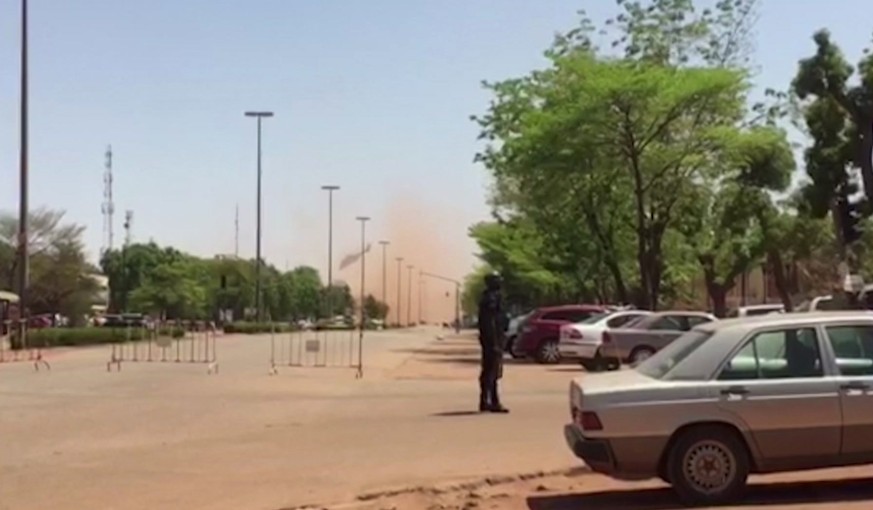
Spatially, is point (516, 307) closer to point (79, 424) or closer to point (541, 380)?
point (541, 380)

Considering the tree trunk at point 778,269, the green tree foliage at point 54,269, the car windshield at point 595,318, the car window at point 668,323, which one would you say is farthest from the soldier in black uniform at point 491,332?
the green tree foliage at point 54,269

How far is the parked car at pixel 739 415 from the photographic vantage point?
11.3m

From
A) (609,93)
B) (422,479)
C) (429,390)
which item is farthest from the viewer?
(609,93)

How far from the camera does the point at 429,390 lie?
90.6ft

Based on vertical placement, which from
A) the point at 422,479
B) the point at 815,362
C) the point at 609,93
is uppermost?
the point at 609,93

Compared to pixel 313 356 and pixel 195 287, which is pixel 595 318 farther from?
pixel 195 287

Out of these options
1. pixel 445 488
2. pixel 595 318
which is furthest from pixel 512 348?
pixel 445 488

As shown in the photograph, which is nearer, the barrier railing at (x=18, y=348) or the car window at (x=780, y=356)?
the car window at (x=780, y=356)

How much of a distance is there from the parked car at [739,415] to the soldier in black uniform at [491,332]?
8.99 metres

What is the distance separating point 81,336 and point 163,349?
8354mm

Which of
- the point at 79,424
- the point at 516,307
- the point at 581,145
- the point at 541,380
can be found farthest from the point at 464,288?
the point at 79,424

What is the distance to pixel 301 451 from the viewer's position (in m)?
16.6

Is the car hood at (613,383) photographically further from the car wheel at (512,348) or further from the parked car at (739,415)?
the car wheel at (512,348)

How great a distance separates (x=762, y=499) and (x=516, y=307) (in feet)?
287
